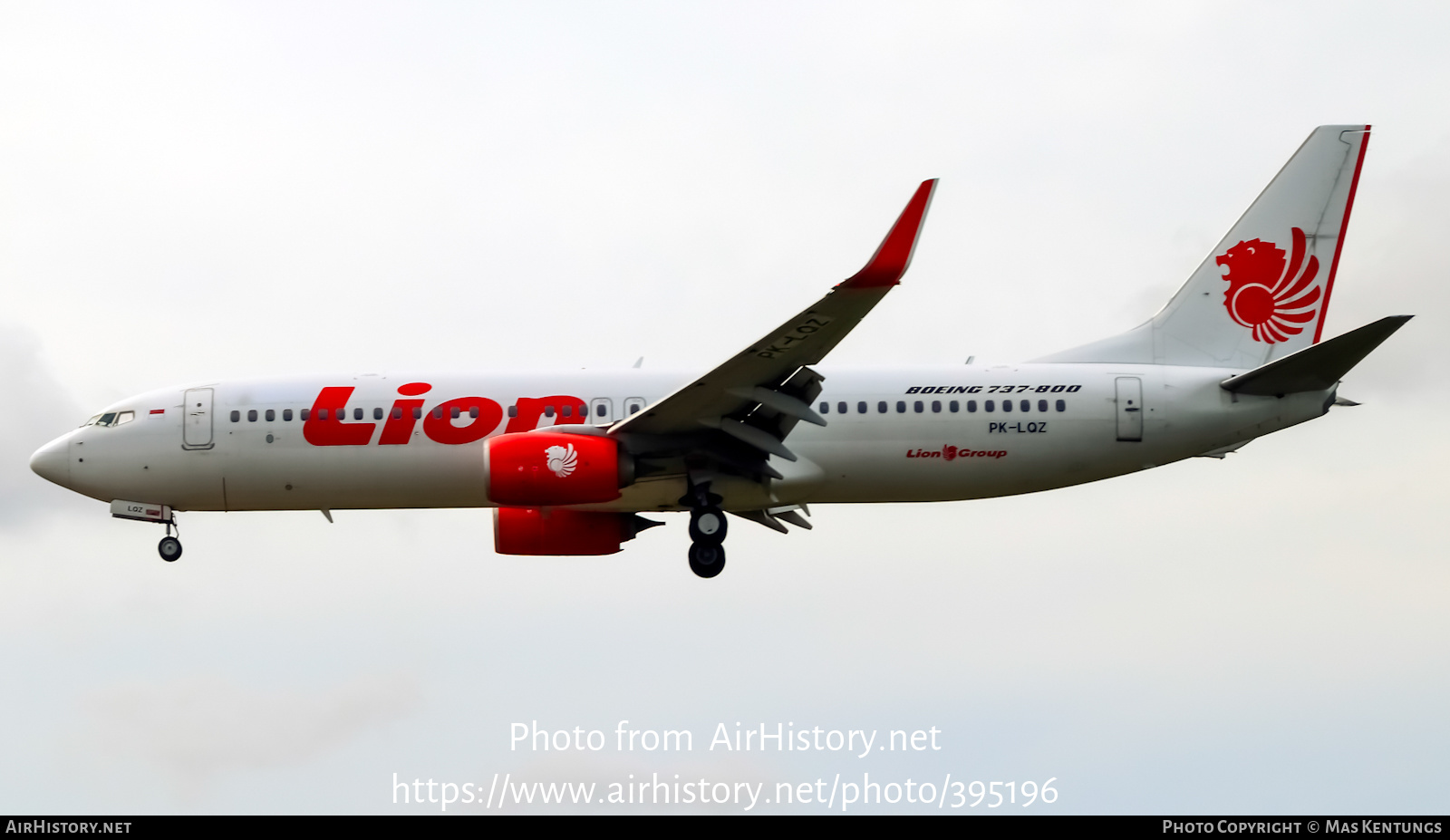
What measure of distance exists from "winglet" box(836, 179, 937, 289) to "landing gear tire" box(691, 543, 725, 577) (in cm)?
566

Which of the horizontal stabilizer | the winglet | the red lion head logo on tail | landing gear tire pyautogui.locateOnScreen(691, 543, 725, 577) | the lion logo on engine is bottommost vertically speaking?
landing gear tire pyautogui.locateOnScreen(691, 543, 725, 577)

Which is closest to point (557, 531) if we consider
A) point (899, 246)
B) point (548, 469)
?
point (548, 469)

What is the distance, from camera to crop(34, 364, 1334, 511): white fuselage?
22578 mm

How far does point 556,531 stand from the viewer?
23703mm

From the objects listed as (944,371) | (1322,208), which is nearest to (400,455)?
(944,371)

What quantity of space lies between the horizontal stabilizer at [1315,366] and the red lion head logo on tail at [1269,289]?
6.56 ft

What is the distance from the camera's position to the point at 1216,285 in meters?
24.7

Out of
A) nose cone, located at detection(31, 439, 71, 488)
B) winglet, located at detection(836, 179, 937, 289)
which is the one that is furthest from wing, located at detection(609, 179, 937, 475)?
nose cone, located at detection(31, 439, 71, 488)

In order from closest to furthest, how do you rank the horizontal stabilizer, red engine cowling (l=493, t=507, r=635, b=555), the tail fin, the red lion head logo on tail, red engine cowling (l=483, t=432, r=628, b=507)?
red engine cowling (l=483, t=432, r=628, b=507), the horizontal stabilizer, red engine cowling (l=493, t=507, r=635, b=555), the tail fin, the red lion head logo on tail

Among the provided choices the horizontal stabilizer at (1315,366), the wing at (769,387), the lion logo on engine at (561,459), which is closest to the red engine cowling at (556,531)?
the wing at (769,387)

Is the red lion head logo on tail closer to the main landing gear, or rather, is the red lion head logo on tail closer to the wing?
the wing

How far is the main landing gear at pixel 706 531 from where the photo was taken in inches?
874

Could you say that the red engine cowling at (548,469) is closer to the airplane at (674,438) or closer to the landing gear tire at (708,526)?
the airplane at (674,438)

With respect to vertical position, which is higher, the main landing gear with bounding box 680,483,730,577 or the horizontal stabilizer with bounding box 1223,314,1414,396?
the horizontal stabilizer with bounding box 1223,314,1414,396
